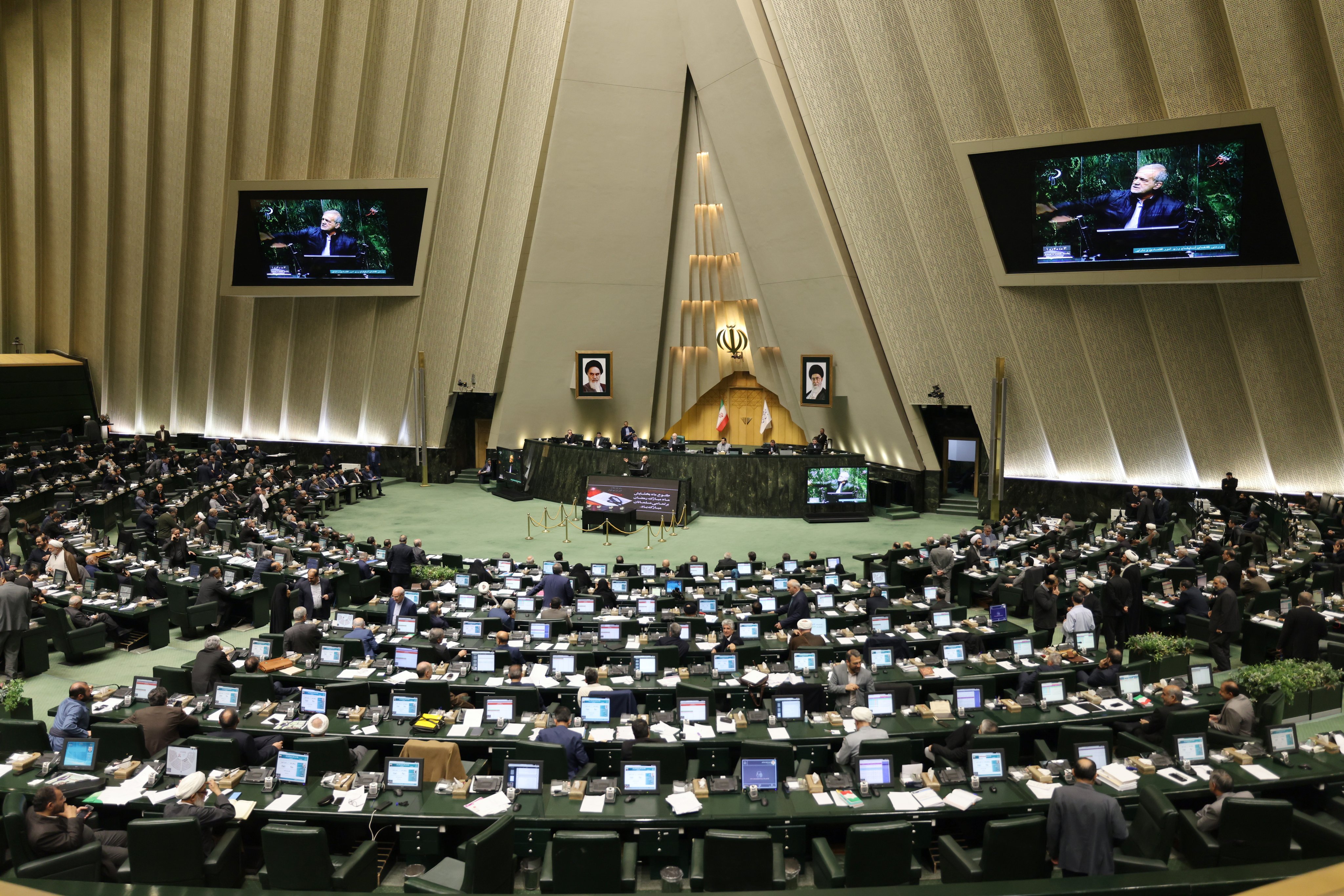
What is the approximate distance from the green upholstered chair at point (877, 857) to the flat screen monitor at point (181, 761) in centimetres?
536

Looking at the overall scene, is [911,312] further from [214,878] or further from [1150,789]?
[214,878]

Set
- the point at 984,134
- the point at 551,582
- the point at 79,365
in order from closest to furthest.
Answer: the point at 551,582, the point at 984,134, the point at 79,365

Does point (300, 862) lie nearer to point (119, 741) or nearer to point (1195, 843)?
point (119, 741)

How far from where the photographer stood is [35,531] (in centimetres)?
1841

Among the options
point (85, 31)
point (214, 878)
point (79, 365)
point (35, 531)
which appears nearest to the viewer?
point (214, 878)

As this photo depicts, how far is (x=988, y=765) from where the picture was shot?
757cm

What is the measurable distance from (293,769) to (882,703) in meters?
5.59

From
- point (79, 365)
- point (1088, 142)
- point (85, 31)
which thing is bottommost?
point (79, 365)

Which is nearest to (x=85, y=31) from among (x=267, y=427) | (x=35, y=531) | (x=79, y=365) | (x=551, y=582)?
(x=79, y=365)

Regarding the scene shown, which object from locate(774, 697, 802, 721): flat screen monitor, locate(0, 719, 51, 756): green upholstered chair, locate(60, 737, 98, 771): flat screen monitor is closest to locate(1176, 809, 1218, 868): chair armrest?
locate(774, 697, 802, 721): flat screen monitor

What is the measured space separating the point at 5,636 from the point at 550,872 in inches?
392

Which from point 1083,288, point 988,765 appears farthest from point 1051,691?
point 1083,288

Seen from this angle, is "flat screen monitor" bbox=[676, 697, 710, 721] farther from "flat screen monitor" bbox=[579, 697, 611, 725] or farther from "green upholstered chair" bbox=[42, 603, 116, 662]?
"green upholstered chair" bbox=[42, 603, 116, 662]

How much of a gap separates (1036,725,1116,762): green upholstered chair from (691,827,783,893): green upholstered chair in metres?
3.26
